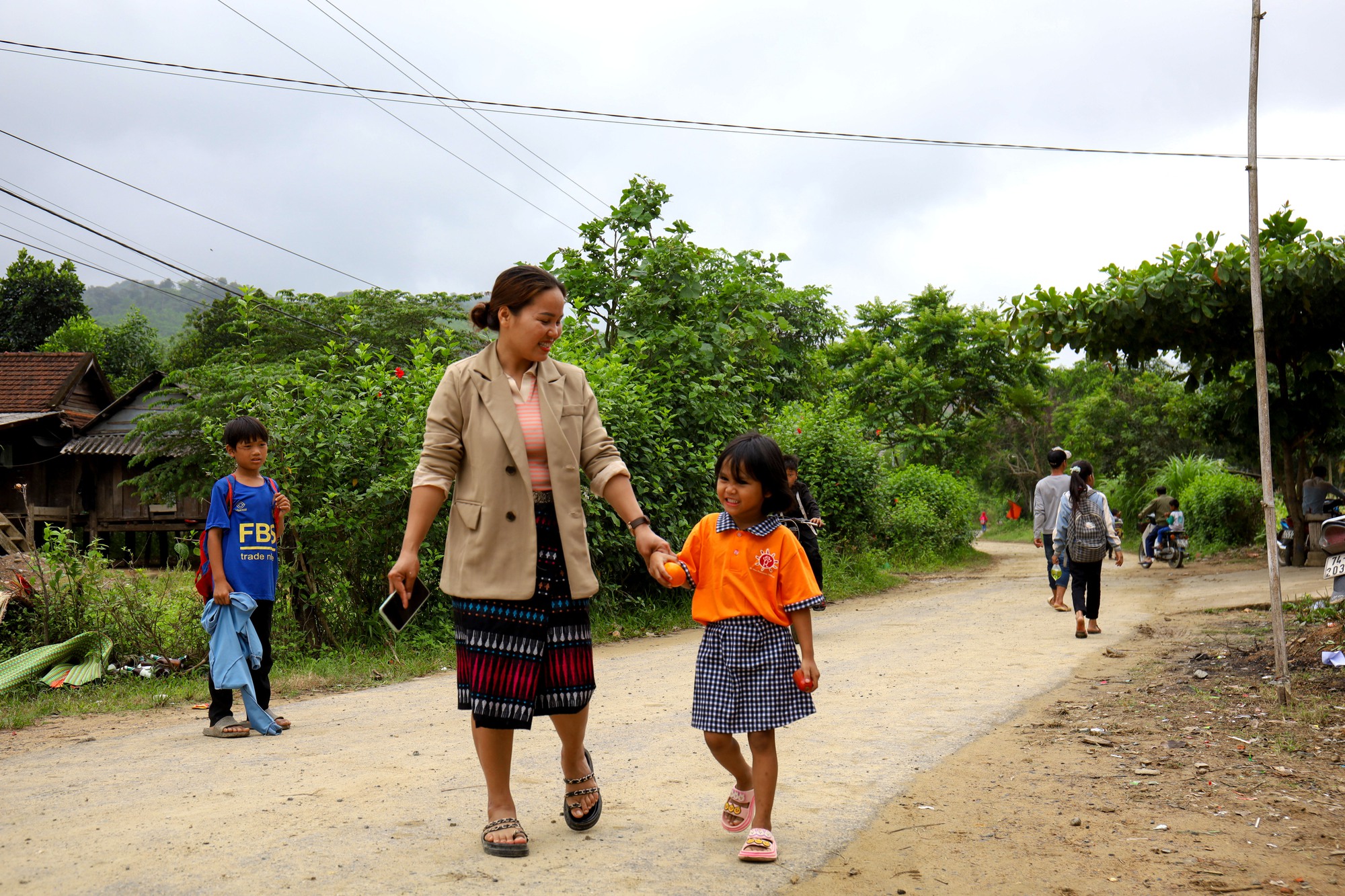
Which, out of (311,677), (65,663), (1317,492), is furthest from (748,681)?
(1317,492)

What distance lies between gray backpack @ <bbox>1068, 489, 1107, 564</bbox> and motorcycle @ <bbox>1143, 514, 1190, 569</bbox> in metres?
9.74

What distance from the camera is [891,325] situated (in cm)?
4041

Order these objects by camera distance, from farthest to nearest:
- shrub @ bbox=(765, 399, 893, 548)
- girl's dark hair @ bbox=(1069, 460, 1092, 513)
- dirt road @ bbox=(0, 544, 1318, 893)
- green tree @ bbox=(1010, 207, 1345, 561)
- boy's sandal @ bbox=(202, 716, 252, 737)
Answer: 1. shrub @ bbox=(765, 399, 893, 548)
2. green tree @ bbox=(1010, 207, 1345, 561)
3. girl's dark hair @ bbox=(1069, 460, 1092, 513)
4. boy's sandal @ bbox=(202, 716, 252, 737)
5. dirt road @ bbox=(0, 544, 1318, 893)

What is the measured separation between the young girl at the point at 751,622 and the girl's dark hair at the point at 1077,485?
22.7 ft

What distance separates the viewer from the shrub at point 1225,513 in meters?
21.1

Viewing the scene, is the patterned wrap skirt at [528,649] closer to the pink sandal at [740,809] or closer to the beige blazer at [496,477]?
the beige blazer at [496,477]

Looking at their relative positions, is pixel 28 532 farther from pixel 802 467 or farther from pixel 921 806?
pixel 802 467

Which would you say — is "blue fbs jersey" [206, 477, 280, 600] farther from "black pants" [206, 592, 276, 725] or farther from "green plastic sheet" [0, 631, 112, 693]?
"green plastic sheet" [0, 631, 112, 693]

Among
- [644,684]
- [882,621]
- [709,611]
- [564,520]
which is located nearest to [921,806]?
[709,611]

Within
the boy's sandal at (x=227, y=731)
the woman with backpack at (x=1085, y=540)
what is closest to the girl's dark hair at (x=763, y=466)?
the boy's sandal at (x=227, y=731)

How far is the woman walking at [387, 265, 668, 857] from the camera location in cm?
333

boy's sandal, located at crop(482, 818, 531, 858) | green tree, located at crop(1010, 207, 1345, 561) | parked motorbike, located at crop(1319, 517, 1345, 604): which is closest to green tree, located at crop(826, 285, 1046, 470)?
green tree, located at crop(1010, 207, 1345, 561)

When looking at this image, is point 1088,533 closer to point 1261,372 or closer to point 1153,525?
point 1261,372

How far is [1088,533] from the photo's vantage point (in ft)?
31.5
